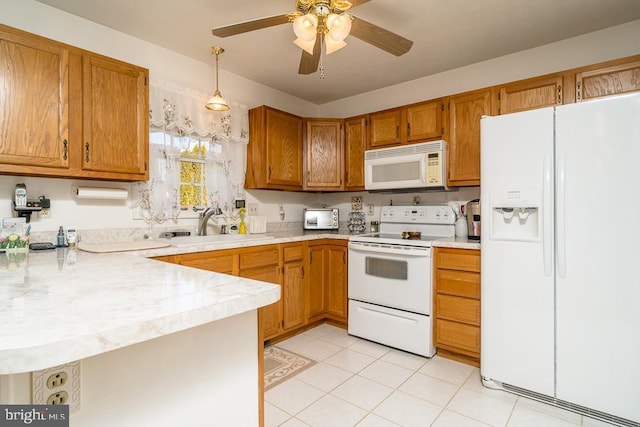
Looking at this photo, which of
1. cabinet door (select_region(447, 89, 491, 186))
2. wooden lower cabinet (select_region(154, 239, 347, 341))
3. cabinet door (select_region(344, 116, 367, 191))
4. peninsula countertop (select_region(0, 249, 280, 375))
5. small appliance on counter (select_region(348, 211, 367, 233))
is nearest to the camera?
peninsula countertop (select_region(0, 249, 280, 375))

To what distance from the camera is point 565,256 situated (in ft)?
6.09

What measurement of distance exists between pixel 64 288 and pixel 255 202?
241cm

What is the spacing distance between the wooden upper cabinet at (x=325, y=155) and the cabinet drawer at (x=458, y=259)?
137 cm

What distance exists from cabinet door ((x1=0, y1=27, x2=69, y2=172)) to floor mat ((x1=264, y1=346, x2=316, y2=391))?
188 centimetres

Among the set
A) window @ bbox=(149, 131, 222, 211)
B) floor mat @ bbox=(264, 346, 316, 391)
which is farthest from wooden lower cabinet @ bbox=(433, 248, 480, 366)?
window @ bbox=(149, 131, 222, 211)

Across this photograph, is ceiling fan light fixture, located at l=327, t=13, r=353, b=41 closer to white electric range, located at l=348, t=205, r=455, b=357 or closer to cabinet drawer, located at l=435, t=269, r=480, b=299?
white electric range, located at l=348, t=205, r=455, b=357

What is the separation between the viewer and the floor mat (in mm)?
2225

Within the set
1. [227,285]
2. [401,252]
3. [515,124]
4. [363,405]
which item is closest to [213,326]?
[227,285]

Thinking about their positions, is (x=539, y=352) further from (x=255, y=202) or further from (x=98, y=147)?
(x=98, y=147)

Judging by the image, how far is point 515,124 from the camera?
6.69 feet

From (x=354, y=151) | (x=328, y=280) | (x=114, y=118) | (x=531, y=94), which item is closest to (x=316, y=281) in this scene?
(x=328, y=280)

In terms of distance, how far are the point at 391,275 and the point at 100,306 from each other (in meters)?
2.29

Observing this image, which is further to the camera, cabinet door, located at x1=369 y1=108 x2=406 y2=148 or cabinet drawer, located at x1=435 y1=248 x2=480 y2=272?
cabinet door, located at x1=369 y1=108 x2=406 y2=148

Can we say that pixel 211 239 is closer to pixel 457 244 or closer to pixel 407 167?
pixel 407 167
